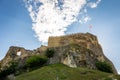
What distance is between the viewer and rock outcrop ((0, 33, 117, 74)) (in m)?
84.6

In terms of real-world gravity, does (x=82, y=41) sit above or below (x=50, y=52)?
above

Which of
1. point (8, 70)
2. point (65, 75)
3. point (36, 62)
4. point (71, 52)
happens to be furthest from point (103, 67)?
point (8, 70)

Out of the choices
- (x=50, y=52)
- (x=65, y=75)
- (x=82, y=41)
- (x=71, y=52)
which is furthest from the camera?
(x=82, y=41)

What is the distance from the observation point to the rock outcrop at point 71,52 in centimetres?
8462

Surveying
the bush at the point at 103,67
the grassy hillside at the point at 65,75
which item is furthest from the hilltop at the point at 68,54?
the grassy hillside at the point at 65,75

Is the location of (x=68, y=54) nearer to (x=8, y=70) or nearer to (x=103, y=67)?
(x=103, y=67)

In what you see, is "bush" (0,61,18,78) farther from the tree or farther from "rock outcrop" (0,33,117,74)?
the tree

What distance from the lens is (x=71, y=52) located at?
86.4 m

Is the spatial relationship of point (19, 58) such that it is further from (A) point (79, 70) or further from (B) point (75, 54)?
(A) point (79, 70)

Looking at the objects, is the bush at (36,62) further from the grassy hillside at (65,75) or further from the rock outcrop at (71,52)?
the grassy hillside at (65,75)

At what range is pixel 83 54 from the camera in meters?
88.3

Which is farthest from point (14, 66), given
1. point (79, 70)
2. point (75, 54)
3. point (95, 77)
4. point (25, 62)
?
point (95, 77)

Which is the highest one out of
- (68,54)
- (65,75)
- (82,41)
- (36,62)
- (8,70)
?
(82,41)

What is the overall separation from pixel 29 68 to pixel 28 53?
536 inches
